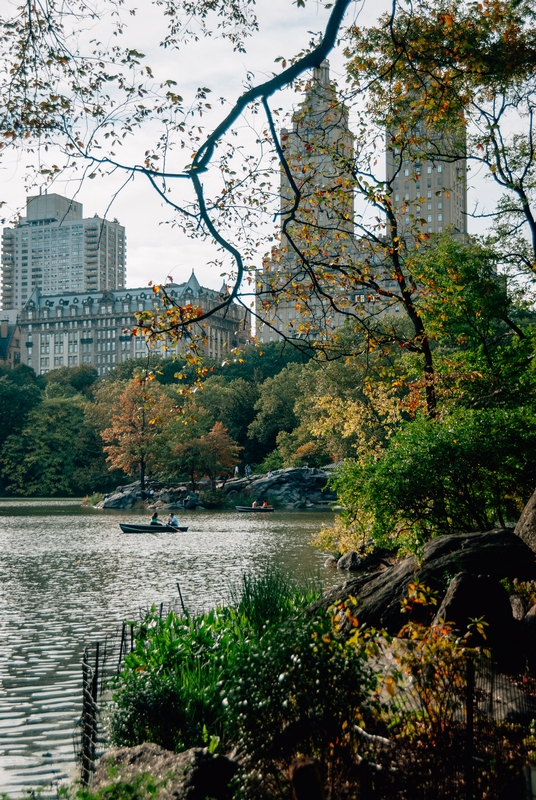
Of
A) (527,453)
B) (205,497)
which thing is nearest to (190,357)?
(527,453)

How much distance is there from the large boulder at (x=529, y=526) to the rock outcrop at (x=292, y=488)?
51.9 metres

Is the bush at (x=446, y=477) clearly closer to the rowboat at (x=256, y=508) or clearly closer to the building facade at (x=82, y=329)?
the rowboat at (x=256, y=508)

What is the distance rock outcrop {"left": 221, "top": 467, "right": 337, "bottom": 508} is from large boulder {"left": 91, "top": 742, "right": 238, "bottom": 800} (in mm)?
58737

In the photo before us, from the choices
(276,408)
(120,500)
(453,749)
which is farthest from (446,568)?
(276,408)

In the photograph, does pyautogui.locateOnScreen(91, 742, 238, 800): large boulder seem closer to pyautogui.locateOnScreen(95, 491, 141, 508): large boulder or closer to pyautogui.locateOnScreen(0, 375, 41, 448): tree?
pyautogui.locateOnScreen(95, 491, 141, 508): large boulder

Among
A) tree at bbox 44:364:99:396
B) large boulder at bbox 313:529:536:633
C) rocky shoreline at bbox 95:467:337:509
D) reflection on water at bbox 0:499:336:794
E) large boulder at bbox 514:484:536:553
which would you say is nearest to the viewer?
reflection on water at bbox 0:499:336:794

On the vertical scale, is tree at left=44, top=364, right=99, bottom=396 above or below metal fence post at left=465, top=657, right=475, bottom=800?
above

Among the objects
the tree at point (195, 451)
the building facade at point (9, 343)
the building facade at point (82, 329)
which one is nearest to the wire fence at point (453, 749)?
the tree at point (195, 451)

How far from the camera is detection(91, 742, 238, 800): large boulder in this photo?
5801mm

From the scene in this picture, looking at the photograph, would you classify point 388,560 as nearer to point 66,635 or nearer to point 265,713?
point 66,635

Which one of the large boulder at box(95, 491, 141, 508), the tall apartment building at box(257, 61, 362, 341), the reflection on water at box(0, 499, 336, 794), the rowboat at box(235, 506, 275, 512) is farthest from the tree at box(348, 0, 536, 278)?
the large boulder at box(95, 491, 141, 508)

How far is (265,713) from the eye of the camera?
6477mm

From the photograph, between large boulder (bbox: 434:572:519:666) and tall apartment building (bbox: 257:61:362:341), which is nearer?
large boulder (bbox: 434:572:519:666)

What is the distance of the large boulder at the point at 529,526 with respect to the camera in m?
12.8
